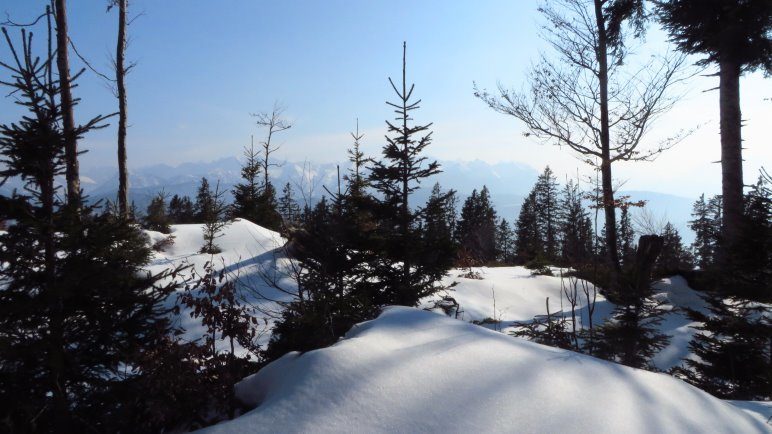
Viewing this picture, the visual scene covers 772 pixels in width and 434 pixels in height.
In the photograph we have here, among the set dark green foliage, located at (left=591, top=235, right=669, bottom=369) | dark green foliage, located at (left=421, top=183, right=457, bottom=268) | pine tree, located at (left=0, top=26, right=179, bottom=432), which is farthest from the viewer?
dark green foliage, located at (left=421, top=183, right=457, bottom=268)

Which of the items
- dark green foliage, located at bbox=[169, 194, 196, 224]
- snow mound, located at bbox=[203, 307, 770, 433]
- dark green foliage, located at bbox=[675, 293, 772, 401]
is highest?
dark green foliage, located at bbox=[169, 194, 196, 224]

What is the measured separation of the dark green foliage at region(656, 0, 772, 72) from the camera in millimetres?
8586

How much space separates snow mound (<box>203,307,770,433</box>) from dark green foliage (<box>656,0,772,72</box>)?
9524 mm

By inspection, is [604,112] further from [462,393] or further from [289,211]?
[289,211]

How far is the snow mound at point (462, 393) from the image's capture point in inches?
82.7

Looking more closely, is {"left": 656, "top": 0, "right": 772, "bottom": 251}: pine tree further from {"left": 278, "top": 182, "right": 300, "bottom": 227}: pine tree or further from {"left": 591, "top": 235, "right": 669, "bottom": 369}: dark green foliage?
{"left": 278, "top": 182, "right": 300, "bottom": 227}: pine tree

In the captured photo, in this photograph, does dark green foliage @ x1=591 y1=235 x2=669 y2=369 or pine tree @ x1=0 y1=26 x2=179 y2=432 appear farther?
dark green foliage @ x1=591 y1=235 x2=669 y2=369

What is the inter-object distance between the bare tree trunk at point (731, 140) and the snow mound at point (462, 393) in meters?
A: 8.42

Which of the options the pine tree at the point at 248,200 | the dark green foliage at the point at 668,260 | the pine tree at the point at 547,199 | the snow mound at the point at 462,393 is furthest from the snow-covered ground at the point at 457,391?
the pine tree at the point at 547,199

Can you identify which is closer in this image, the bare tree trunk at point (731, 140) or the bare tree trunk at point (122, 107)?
the bare tree trunk at point (731, 140)

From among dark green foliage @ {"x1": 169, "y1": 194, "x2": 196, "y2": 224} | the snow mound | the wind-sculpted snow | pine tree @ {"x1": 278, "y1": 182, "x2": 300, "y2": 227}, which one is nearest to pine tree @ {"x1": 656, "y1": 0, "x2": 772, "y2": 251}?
the snow mound

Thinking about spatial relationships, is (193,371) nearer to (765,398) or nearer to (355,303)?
(355,303)

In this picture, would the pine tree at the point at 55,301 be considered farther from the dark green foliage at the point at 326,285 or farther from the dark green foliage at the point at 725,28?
the dark green foliage at the point at 725,28

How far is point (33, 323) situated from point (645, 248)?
7762mm
